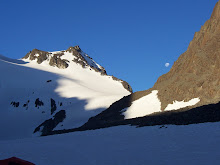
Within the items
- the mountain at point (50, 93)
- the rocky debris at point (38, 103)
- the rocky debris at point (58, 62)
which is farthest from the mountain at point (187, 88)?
the rocky debris at point (58, 62)

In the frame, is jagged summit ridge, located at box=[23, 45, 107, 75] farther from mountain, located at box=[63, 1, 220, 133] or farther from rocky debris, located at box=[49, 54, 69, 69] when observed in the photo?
mountain, located at box=[63, 1, 220, 133]

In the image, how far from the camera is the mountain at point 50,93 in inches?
2879

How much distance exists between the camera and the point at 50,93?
103m

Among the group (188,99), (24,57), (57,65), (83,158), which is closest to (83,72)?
(57,65)

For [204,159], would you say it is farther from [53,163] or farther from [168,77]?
[168,77]

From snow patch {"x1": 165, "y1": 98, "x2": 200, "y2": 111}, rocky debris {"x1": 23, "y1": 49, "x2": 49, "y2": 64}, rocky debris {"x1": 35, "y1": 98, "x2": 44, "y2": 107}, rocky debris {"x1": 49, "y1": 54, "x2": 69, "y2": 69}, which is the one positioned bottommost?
snow patch {"x1": 165, "y1": 98, "x2": 200, "y2": 111}

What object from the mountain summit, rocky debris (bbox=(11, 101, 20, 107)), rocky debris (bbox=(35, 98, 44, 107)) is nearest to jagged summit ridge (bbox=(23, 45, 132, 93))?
rocky debris (bbox=(11, 101, 20, 107))

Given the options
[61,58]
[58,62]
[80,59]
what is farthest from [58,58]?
[80,59]

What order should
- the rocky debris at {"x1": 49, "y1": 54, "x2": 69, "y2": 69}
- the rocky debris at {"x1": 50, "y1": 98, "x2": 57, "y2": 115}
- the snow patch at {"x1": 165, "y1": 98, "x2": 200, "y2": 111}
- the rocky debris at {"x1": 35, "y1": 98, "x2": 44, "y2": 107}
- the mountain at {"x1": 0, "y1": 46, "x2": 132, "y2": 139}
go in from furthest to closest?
the rocky debris at {"x1": 49, "y1": 54, "x2": 69, "y2": 69} < the rocky debris at {"x1": 35, "y1": 98, "x2": 44, "y2": 107} < the rocky debris at {"x1": 50, "y1": 98, "x2": 57, "y2": 115} < the mountain at {"x1": 0, "y1": 46, "x2": 132, "y2": 139} < the snow patch at {"x1": 165, "y1": 98, "x2": 200, "y2": 111}

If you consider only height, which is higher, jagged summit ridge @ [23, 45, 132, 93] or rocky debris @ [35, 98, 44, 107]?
jagged summit ridge @ [23, 45, 132, 93]

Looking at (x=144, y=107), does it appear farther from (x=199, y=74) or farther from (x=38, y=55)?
(x=38, y=55)

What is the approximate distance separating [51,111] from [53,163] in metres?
77.3

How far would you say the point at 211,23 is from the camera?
5566 centimetres

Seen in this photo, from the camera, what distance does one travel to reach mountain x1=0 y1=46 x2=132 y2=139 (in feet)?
240
